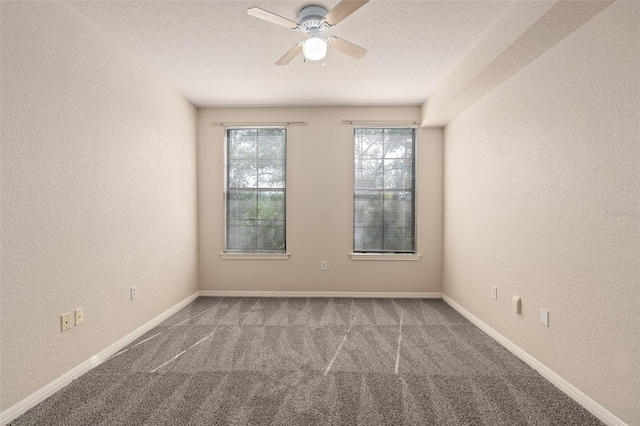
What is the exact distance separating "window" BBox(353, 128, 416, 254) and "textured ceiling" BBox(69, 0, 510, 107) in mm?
634

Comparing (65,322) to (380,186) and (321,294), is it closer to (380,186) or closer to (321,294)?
(321,294)

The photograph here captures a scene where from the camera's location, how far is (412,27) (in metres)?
2.25

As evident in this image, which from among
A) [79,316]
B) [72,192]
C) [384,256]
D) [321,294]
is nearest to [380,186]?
[384,256]

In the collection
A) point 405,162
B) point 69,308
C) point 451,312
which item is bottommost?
point 451,312

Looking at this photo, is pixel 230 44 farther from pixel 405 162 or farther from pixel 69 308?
pixel 405 162

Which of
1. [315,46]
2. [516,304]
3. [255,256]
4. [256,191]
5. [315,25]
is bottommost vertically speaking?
[516,304]

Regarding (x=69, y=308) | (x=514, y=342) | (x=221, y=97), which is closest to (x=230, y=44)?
(x=221, y=97)

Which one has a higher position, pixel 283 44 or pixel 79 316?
pixel 283 44

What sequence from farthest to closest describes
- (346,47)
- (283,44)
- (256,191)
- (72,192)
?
(256,191) → (283,44) → (346,47) → (72,192)

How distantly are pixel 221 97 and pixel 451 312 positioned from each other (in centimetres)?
363

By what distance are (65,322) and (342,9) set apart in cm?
→ 260

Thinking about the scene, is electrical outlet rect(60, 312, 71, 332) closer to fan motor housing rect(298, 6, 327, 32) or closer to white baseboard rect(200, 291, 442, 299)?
white baseboard rect(200, 291, 442, 299)

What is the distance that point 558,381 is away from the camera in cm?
192

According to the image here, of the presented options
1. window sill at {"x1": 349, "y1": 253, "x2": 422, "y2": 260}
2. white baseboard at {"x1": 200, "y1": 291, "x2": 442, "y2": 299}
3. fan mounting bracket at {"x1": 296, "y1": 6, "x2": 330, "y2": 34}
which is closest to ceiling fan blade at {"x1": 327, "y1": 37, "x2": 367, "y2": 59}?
fan mounting bracket at {"x1": 296, "y1": 6, "x2": 330, "y2": 34}
